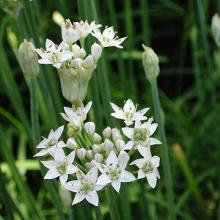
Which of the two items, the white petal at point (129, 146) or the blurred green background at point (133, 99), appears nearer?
the white petal at point (129, 146)

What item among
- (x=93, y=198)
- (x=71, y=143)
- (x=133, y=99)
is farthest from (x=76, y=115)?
(x=133, y=99)

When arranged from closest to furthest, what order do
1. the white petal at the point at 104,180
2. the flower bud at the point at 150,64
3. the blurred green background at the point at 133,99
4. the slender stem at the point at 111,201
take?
the white petal at the point at 104,180 < the slender stem at the point at 111,201 < the flower bud at the point at 150,64 < the blurred green background at the point at 133,99

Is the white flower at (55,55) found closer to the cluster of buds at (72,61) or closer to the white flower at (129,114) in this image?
the cluster of buds at (72,61)

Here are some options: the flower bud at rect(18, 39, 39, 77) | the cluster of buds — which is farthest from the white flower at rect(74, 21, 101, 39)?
the flower bud at rect(18, 39, 39, 77)

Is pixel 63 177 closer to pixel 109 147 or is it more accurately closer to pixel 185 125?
pixel 109 147

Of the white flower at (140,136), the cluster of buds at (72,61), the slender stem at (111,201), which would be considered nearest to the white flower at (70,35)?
the cluster of buds at (72,61)

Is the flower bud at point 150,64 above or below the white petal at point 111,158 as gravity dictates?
above

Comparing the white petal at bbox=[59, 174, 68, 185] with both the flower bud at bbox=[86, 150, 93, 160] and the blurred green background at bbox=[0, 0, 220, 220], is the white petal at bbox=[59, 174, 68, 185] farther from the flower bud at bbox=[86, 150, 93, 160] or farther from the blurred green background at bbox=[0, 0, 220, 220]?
the blurred green background at bbox=[0, 0, 220, 220]
